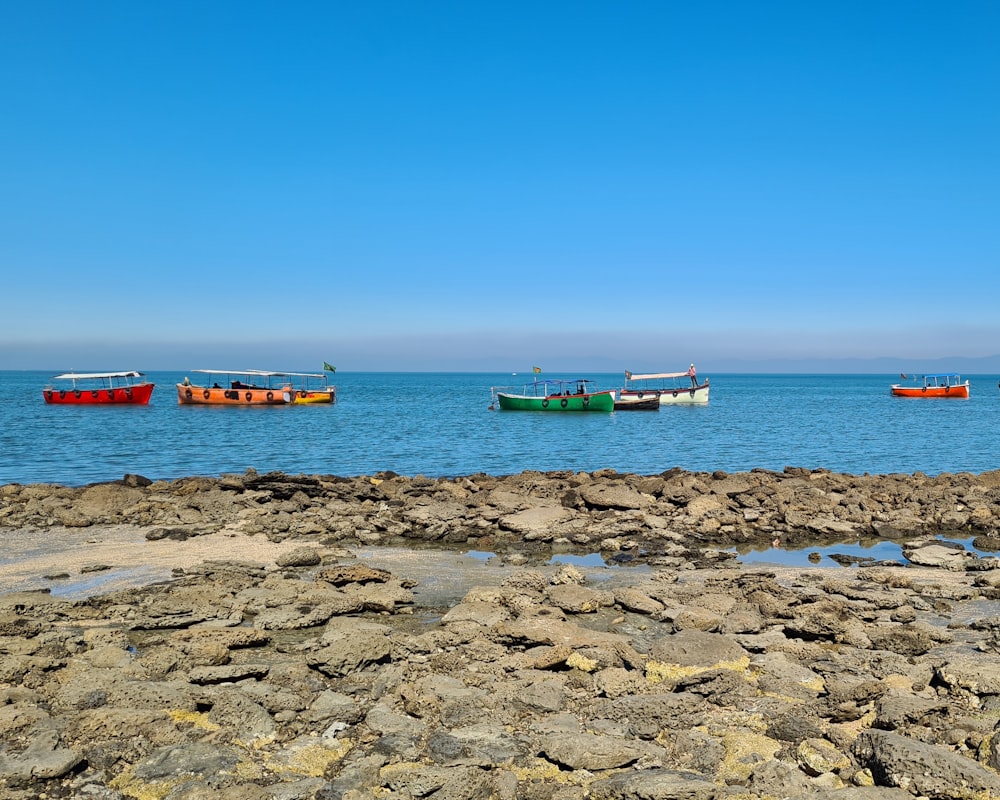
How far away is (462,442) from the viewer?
157ft

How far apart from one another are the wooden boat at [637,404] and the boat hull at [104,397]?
145ft

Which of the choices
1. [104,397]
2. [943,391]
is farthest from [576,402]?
[943,391]

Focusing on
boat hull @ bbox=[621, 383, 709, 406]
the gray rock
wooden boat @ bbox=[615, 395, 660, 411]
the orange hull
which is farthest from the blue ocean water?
the orange hull

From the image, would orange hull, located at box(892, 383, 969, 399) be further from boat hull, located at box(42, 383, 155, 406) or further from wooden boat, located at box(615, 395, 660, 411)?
boat hull, located at box(42, 383, 155, 406)

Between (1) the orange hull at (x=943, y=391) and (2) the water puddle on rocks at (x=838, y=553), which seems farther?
A: (1) the orange hull at (x=943, y=391)

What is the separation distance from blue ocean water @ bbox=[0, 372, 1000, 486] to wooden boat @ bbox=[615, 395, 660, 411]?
125 cm

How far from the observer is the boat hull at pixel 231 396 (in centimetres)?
8044

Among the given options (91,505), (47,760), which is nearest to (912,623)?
(47,760)

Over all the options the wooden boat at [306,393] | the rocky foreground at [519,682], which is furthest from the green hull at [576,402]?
the rocky foreground at [519,682]

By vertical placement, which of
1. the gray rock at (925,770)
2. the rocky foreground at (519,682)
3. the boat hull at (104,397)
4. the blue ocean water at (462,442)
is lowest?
the blue ocean water at (462,442)

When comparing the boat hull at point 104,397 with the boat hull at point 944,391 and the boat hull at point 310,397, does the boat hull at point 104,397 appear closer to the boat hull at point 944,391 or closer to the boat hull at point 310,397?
the boat hull at point 310,397

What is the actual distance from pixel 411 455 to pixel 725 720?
3267cm

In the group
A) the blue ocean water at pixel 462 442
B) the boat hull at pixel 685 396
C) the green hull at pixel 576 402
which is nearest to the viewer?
the blue ocean water at pixel 462 442

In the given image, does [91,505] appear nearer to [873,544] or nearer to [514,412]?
[873,544]
